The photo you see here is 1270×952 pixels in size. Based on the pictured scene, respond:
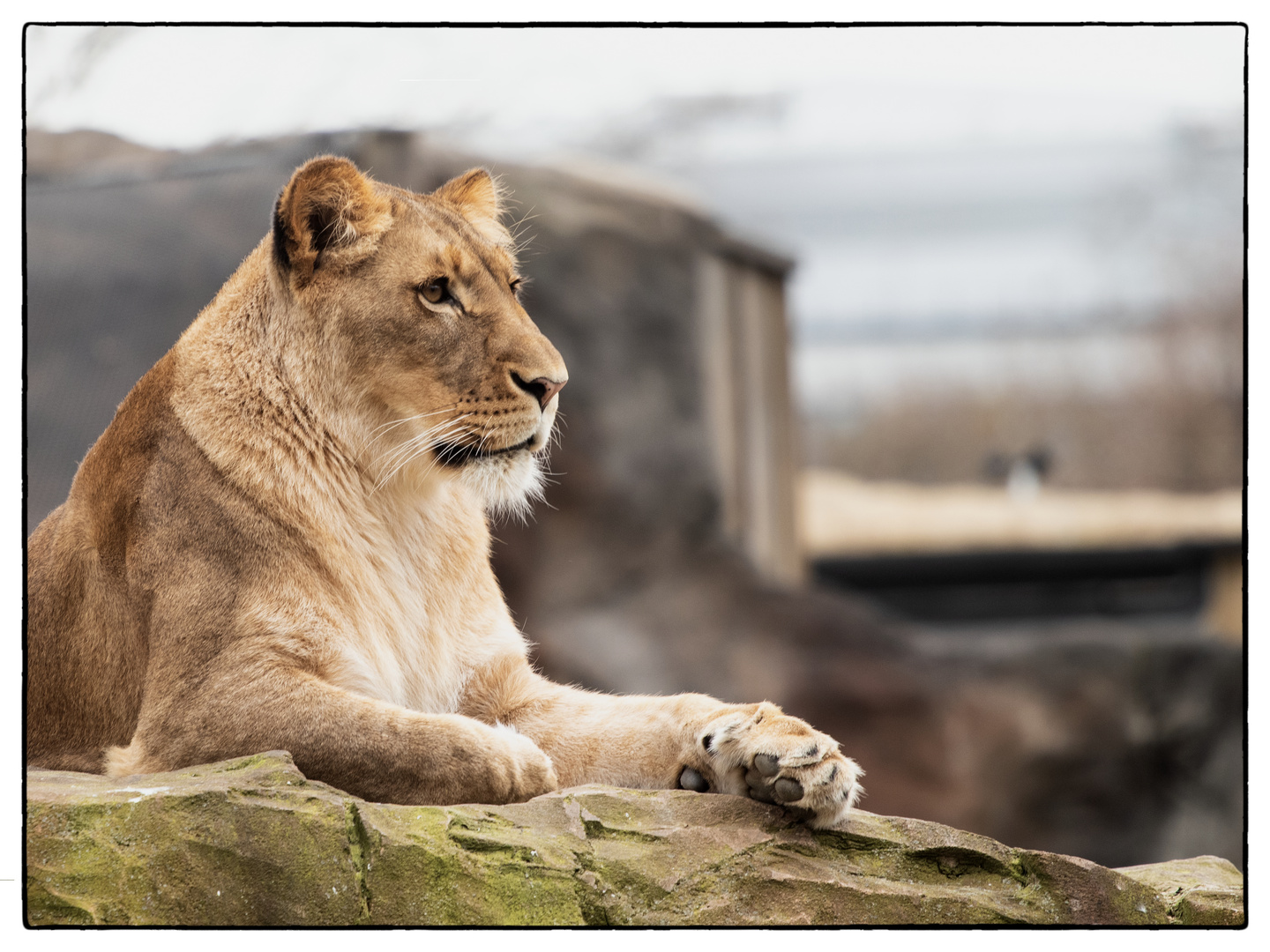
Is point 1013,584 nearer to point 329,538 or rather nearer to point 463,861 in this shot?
point 329,538

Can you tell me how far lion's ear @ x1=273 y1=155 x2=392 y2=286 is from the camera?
2.86 metres

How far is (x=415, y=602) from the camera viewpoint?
3086 mm

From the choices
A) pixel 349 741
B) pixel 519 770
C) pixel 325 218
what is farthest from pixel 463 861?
pixel 325 218

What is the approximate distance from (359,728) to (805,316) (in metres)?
4.90

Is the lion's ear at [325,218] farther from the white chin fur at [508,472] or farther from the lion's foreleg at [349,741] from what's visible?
the lion's foreleg at [349,741]

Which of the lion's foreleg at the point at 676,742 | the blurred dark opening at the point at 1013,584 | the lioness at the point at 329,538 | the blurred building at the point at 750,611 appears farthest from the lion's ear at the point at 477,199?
the blurred dark opening at the point at 1013,584

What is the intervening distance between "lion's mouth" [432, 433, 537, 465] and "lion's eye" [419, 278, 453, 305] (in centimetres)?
33

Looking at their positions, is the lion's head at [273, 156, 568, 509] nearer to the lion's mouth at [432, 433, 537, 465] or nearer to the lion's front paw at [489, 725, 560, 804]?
the lion's mouth at [432, 433, 537, 465]

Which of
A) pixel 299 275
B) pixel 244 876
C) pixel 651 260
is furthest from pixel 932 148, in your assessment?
pixel 244 876

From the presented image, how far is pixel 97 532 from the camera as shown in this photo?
3.02 m

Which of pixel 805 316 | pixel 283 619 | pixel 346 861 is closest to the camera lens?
pixel 346 861

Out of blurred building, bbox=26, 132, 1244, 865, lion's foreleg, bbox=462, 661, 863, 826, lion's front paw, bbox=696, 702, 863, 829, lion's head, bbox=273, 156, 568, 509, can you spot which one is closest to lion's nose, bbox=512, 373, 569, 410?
lion's head, bbox=273, 156, 568, 509

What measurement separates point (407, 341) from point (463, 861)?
1.15 meters

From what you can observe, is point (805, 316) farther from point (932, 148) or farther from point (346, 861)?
point (346, 861)
